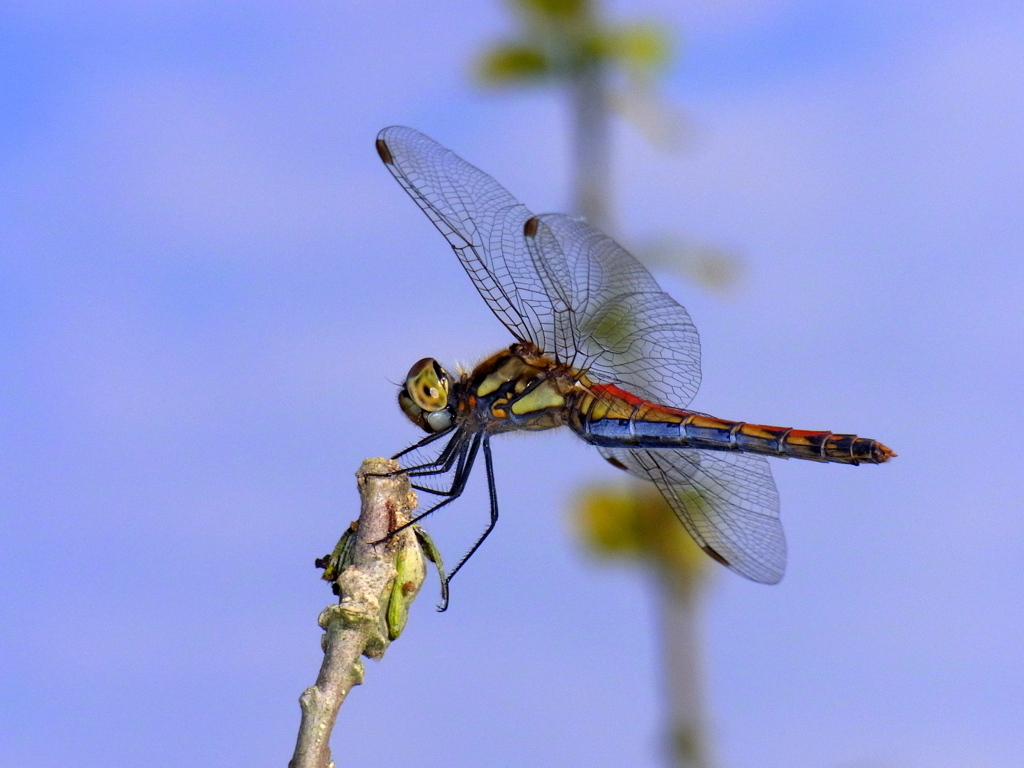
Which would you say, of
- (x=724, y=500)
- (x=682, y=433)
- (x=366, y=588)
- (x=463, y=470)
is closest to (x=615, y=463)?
(x=682, y=433)

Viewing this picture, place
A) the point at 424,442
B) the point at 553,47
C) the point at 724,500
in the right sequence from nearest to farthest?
1. the point at 424,442
2. the point at 724,500
3. the point at 553,47

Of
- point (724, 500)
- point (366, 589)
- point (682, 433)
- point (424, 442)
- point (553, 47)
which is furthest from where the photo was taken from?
point (553, 47)

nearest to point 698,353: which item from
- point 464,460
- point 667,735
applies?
point 464,460

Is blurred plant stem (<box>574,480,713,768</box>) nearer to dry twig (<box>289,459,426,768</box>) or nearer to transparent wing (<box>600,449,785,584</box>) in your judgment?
transparent wing (<box>600,449,785,584</box>)

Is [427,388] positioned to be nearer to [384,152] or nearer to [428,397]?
[428,397]

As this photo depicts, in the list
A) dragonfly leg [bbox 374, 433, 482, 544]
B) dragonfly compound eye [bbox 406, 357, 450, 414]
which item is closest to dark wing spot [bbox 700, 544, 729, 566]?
dragonfly leg [bbox 374, 433, 482, 544]


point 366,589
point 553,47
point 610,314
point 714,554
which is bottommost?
point 366,589

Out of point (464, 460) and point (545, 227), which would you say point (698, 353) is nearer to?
point (545, 227)

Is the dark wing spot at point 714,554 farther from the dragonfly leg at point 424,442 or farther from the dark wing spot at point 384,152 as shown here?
the dark wing spot at point 384,152
